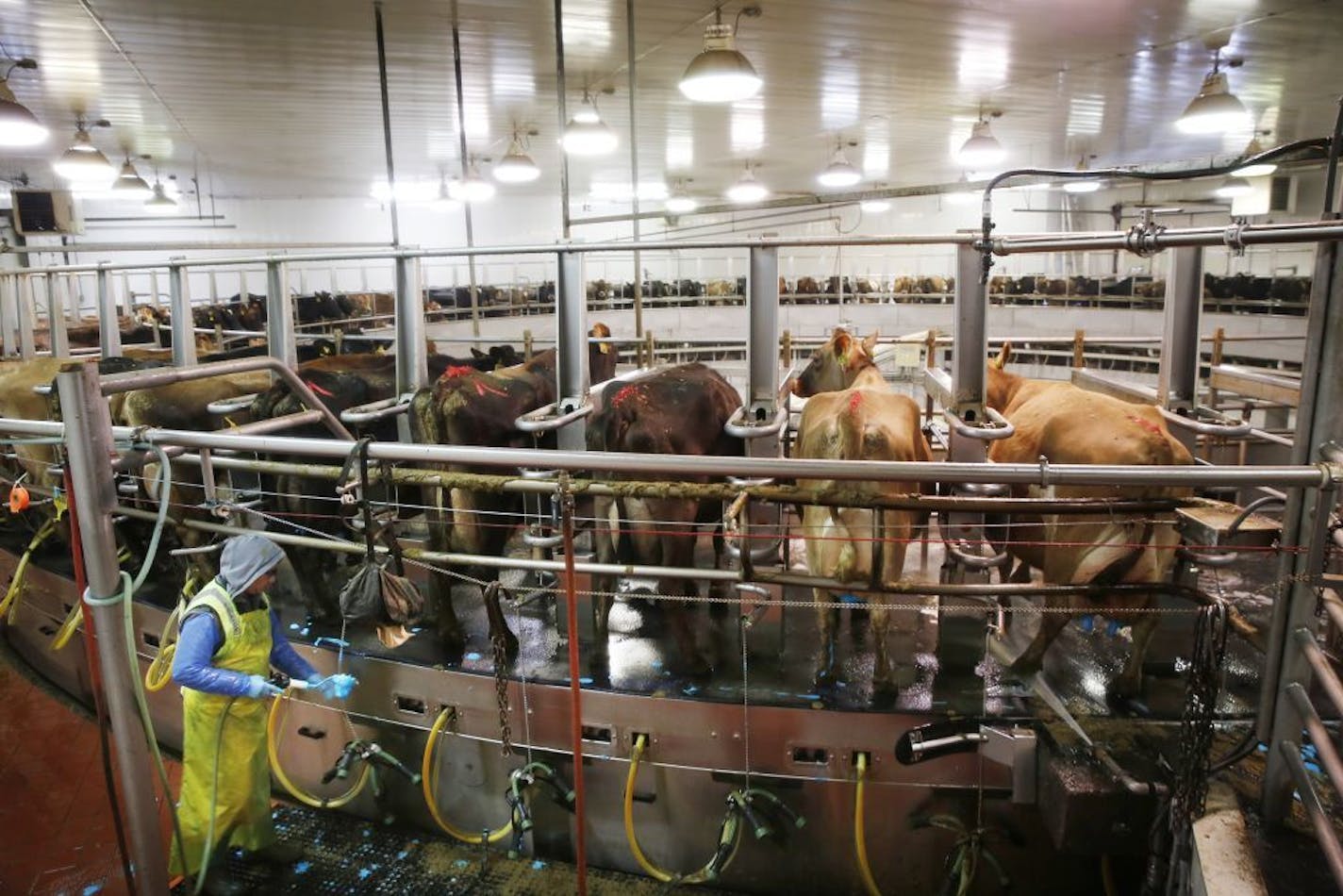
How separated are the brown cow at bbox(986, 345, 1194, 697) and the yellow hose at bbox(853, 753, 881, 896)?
919mm

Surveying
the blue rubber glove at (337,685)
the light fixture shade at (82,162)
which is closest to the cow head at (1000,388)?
the blue rubber glove at (337,685)

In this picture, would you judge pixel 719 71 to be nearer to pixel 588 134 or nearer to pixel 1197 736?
pixel 588 134

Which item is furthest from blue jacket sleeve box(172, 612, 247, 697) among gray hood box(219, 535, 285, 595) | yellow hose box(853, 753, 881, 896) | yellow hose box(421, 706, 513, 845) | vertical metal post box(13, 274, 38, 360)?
vertical metal post box(13, 274, 38, 360)

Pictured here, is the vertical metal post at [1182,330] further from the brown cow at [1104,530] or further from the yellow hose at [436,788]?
the yellow hose at [436,788]

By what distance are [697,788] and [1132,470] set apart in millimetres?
2385

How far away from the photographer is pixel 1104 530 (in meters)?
3.77

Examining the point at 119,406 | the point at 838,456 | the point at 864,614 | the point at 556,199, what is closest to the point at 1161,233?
the point at 838,456

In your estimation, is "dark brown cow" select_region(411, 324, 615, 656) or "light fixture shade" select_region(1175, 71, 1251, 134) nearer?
"dark brown cow" select_region(411, 324, 615, 656)

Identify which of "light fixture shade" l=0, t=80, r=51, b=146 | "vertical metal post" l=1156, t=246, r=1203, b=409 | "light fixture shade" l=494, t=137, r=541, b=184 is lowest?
"vertical metal post" l=1156, t=246, r=1203, b=409

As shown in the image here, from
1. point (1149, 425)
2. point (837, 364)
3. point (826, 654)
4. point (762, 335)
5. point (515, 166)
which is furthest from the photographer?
point (515, 166)

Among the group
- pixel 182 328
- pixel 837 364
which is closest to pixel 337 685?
pixel 837 364

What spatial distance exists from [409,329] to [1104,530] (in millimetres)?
3958

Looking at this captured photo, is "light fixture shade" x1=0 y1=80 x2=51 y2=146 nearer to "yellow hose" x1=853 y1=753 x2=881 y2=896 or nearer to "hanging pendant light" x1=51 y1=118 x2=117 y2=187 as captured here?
"hanging pendant light" x1=51 y1=118 x2=117 y2=187

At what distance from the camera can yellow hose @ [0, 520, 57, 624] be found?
18.6ft
